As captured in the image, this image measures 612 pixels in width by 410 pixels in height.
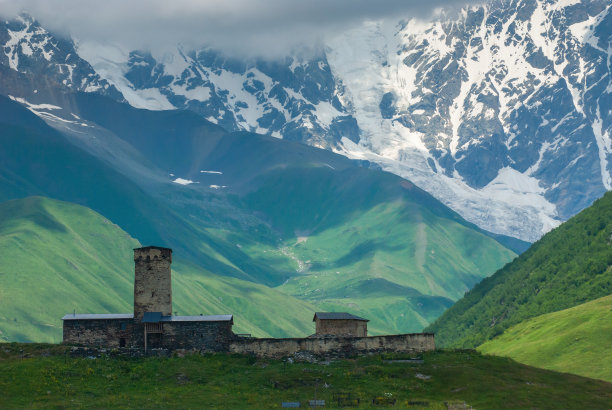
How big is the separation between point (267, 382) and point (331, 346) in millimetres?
15500

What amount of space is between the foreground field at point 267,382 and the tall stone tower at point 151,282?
1062 cm

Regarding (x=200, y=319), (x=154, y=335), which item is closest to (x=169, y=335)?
(x=154, y=335)

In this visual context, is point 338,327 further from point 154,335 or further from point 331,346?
point 154,335

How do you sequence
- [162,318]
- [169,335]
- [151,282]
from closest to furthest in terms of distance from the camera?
[169,335], [162,318], [151,282]

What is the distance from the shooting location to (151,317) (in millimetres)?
142750

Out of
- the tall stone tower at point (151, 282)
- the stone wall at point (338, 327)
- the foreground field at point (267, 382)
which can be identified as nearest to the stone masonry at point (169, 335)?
the tall stone tower at point (151, 282)

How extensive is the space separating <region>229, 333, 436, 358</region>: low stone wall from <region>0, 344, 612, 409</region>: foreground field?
2126mm

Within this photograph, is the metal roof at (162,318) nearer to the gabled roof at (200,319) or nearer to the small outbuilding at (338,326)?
the gabled roof at (200,319)

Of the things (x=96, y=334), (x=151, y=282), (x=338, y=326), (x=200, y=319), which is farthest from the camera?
(x=338, y=326)

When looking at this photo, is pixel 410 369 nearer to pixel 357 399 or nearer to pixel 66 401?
pixel 357 399

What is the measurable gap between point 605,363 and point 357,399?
312 feet

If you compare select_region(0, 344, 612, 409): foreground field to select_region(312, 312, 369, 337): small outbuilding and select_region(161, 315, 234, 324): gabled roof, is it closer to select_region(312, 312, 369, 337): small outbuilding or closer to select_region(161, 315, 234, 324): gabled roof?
select_region(161, 315, 234, 324): gabled roof

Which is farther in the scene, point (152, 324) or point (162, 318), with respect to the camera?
point (162, 318)

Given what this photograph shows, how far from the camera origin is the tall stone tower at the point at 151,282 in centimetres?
14412
